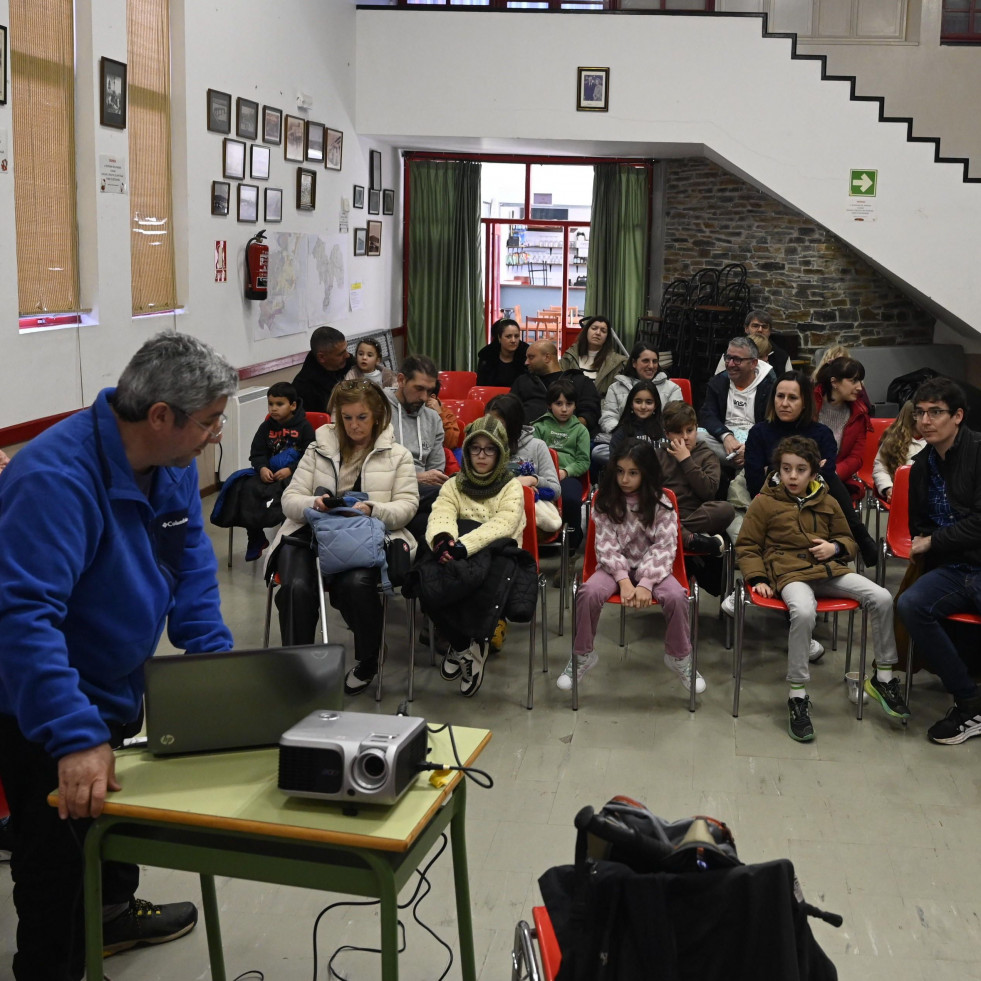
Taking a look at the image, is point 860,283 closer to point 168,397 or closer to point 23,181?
point 23,181

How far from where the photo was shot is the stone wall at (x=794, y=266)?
33.9ft

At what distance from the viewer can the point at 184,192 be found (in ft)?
22.8

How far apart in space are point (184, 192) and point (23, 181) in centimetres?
168

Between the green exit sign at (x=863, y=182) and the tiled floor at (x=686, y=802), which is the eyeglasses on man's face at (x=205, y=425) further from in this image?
the green exit sign at (x=863, y=182)

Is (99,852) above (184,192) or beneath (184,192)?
beneath

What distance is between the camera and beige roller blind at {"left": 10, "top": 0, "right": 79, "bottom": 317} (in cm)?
529

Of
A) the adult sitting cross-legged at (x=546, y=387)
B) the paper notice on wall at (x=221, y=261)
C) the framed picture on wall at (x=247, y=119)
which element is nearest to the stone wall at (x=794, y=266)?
the adult sitting cross-legged at (x=546, y=387)

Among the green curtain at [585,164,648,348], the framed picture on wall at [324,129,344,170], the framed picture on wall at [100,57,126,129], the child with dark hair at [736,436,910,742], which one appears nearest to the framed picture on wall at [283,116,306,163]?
the framed picture on wall at [324,129,344,170]

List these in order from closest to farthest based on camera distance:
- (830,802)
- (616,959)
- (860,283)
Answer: (616,959) → (830,802) → (860,283)

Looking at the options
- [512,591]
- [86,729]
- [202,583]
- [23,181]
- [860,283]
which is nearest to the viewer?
[86,729]

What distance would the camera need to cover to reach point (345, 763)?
1873 mm

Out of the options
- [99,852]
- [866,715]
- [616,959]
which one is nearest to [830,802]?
[866,715]

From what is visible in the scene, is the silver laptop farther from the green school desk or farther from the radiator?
the radiator

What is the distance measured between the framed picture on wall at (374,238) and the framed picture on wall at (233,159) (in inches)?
119
